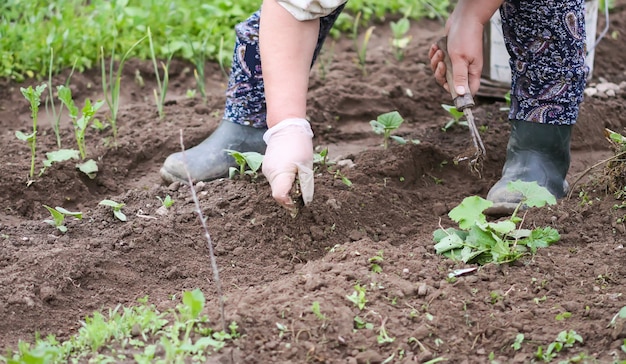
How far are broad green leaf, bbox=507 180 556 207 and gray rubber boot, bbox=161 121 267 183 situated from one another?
87 cm

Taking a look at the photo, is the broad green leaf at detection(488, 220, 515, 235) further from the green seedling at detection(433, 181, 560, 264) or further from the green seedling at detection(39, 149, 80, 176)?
the green seedling at detection(39, 149, 80, 176)

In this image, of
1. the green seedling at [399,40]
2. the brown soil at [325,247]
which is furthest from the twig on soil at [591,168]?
the green seedling at [399,40]

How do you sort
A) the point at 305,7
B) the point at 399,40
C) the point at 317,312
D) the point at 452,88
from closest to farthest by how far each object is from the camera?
the point at 317,312, the point at 305,7, the point at 452,88, the point at 399,40

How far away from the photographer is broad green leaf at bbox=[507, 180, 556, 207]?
229 cm

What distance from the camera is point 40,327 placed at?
2018 millimetres

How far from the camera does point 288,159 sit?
210 centimetres

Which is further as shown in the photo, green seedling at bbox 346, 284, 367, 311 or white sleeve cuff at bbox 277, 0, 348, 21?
white sleeve cuff at bbox 277, 0, 348, 21

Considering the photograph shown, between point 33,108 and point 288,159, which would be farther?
point 33,108

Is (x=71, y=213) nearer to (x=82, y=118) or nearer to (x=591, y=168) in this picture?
(x=82, y=118)

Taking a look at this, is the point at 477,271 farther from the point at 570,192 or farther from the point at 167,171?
the point at 167,171

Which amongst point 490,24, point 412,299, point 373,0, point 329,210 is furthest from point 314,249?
point 373,0

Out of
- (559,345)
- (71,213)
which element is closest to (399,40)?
(71,213)

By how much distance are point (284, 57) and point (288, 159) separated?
250 mm

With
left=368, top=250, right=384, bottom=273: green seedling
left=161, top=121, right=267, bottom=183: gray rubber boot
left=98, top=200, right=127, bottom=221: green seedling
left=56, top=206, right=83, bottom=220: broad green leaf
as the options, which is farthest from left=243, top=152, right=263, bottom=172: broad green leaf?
left=368, top=250, right=384, bottom=273: green seedling
